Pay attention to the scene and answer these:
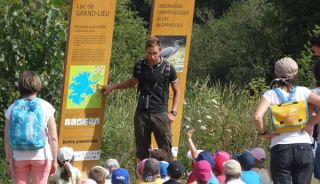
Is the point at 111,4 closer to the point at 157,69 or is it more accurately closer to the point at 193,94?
the point at 157,69

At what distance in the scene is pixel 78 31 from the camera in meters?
10.4

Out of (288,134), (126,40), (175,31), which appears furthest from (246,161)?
(126,40)

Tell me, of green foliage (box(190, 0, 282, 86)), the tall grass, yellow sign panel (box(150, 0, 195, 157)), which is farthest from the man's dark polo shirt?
green foliage (box(190, 0, 282, 86))

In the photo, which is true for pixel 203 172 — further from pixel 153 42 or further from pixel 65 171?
pixel 153 42

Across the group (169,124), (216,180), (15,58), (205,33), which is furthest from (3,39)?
(205,33)

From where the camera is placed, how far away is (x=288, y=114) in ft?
28.1

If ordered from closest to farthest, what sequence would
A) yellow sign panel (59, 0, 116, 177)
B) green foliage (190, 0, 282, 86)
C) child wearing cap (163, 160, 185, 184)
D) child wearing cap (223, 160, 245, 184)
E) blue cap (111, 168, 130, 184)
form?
child wearing cap (163, 160, 185, 184) < child wearing cap (223, 160, 245, 184) < blue cap (111, 168, 130, 184) < yellow sign panel (59, 0, 116, 177) < green foliage (190, 0, 282, 86)

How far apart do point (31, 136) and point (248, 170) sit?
2.52m

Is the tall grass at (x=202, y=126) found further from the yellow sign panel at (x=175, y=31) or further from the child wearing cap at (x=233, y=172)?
the child wearing cap at (x=233, y=172)

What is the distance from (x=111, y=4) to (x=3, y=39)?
195 centimetres

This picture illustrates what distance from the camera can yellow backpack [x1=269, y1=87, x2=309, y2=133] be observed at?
28.1ft

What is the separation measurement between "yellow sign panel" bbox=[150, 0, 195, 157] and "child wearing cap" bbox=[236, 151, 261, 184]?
2186mm

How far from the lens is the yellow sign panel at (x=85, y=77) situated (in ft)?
34.3

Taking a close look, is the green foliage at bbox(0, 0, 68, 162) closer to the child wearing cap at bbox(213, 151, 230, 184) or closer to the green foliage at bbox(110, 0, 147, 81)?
the child wearing cap at bbox(213, 151, 230, 184)
